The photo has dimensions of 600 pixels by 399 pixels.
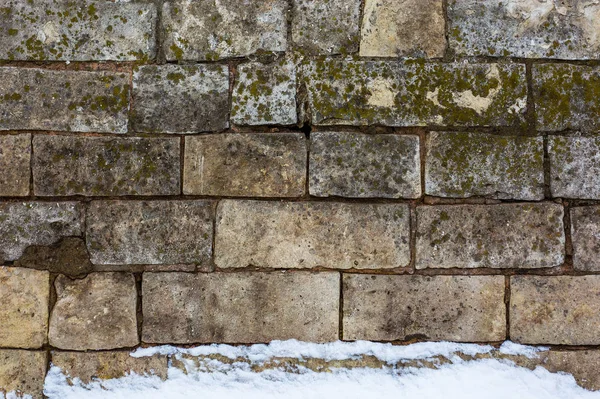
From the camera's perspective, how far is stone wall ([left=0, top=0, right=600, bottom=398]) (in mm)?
2600

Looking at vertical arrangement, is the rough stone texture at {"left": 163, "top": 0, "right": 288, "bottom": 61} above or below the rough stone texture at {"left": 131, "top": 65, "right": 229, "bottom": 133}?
above

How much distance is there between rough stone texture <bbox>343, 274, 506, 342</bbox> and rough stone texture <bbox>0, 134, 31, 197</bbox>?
1845 millimetres

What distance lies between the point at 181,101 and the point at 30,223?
105 centimetres

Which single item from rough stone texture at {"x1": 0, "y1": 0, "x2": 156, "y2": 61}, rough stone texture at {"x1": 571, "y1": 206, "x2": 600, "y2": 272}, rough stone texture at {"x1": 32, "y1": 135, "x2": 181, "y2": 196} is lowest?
rough stone texture at {"x1": 571, "y1": 206, "x2": 600, "y2": 272}

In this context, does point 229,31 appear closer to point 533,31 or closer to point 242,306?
point 242,306

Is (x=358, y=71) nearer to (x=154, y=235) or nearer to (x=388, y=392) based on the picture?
(x=154, y=235)

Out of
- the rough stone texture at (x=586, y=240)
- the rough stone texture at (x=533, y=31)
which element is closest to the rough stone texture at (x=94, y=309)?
the rough stone texture at (x=533, y=31)

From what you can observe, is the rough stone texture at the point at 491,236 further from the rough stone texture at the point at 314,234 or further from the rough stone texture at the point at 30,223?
the rough stone texture at the point at 30,223

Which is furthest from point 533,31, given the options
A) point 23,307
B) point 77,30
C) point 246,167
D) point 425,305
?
point 23,307

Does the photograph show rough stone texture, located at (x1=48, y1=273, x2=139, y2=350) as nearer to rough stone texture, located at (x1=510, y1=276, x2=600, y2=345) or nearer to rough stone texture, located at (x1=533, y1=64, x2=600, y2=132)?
rough stone texture, located at (x1=510, y1=276, x2=600, y2=345)

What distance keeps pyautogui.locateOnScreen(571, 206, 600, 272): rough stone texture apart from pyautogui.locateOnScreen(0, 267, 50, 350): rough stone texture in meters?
2.87

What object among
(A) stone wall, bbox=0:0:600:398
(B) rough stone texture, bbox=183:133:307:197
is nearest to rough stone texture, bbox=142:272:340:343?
(A) stone wall, bbox=0:0:600:398

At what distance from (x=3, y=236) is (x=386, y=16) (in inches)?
94.4

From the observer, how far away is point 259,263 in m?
2.63
